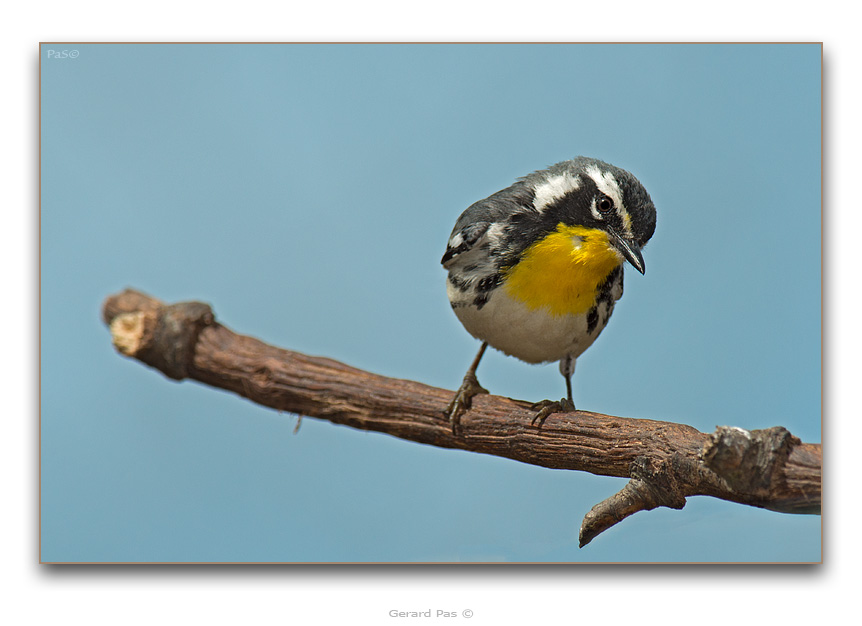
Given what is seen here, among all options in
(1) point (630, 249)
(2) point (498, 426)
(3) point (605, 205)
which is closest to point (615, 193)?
(3) point (605, 205)

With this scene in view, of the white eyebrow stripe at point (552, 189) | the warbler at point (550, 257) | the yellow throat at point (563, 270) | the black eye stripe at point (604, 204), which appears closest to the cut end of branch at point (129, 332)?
the warbler at point (550, 257)

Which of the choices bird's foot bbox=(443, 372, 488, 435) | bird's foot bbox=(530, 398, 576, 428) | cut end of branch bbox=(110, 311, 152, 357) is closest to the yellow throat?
bird's foot bbox=(530, 398, 576, 428)

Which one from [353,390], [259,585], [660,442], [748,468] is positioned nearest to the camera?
[748,468]

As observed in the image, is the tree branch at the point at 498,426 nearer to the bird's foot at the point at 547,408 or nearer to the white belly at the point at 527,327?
the bird's foot at the point at 547,408

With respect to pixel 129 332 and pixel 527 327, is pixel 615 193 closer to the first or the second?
pixel 527 327
